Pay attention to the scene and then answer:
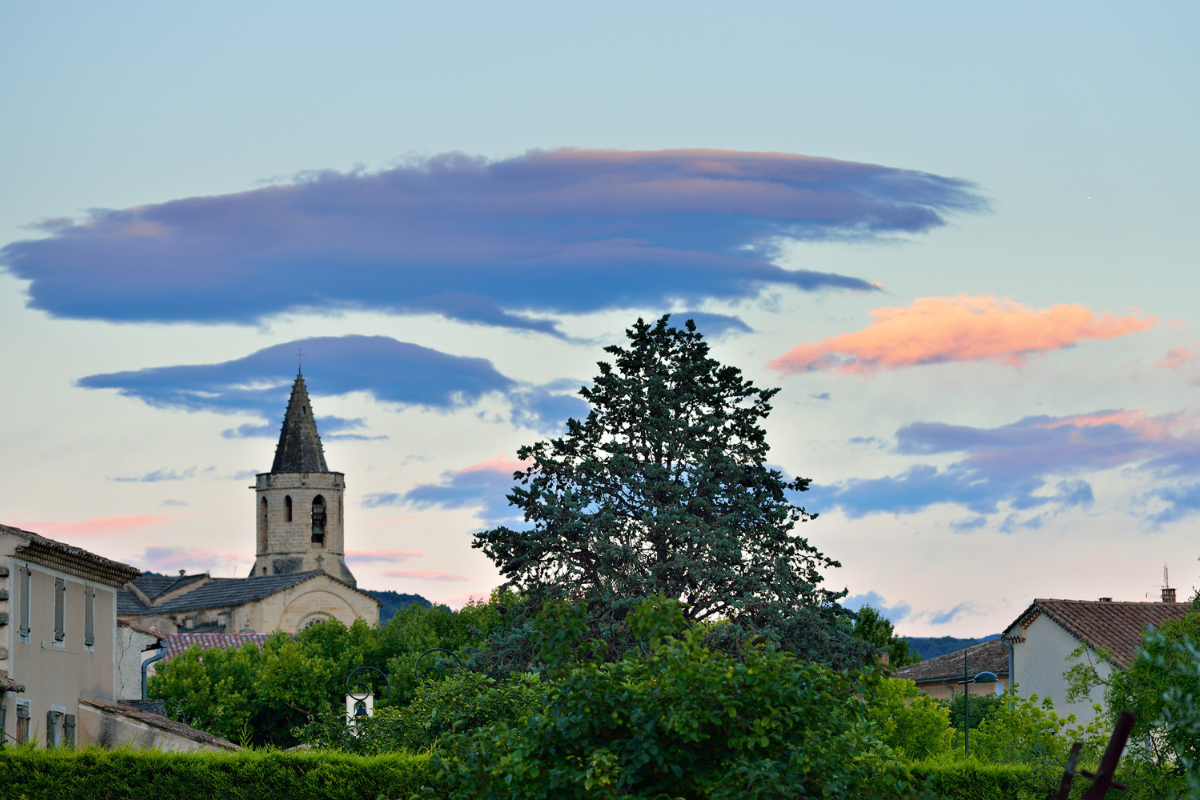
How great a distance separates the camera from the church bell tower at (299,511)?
406ft

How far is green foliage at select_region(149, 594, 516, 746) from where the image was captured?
6881 centimetres

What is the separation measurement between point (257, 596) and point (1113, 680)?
93704 mm

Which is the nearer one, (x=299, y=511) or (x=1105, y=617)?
(x=1105, y=617)

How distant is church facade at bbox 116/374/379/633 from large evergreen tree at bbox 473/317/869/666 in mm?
62261

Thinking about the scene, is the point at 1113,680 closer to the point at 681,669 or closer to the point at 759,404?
the point at 681,669

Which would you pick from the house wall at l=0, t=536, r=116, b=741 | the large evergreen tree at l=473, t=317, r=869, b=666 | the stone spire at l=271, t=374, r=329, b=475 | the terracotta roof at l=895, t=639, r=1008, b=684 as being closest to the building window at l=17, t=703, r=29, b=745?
the house wall at l=0, t=536, r=116, b=741

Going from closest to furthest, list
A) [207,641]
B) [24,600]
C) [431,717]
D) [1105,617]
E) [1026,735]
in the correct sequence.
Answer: [431,717], [24,600], [1026,735], [1105,617], [207,641]

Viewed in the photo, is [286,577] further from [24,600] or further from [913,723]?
[24,600]

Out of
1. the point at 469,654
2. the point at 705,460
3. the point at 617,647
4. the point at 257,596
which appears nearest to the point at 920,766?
the point at 617,647

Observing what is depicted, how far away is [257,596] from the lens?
4149 inches

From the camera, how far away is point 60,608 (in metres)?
30.7

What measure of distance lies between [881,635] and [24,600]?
205 feet

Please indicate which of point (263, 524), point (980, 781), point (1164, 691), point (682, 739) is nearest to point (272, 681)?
point (980, 781)

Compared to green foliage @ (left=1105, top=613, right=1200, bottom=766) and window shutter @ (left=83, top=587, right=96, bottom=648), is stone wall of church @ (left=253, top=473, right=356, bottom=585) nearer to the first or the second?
window shutter @ (left=83, top=587, right=96, bottom=648)
